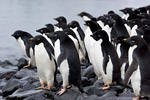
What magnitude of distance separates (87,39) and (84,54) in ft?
2.96

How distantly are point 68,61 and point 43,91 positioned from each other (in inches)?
24.2

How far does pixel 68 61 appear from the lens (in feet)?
18.6

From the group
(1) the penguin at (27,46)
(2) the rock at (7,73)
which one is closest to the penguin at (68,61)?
(2) the rock at (7,73)

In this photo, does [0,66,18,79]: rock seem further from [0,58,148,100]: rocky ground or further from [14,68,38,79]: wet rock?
[14,68,38,79]: wet rock

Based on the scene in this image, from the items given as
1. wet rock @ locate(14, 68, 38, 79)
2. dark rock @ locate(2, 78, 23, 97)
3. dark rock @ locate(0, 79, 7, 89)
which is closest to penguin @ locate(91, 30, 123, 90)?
dark rock @ locate(2, 78, 23, 97)

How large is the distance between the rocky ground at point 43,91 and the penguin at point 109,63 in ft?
0.43

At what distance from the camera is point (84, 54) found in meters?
8.81

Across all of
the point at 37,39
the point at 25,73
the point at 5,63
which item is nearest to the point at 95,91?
the point at 37,39

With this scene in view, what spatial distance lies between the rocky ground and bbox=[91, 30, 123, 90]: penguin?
0.13 metres

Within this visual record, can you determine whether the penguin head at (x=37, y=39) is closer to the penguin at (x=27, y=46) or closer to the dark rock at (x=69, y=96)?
the dark rock at (x=69, y=96)

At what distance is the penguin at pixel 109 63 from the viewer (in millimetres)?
5824

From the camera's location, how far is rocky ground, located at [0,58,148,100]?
539 cm

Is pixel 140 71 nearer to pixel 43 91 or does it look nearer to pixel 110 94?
pixel 110 94

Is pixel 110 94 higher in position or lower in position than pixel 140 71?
lower
